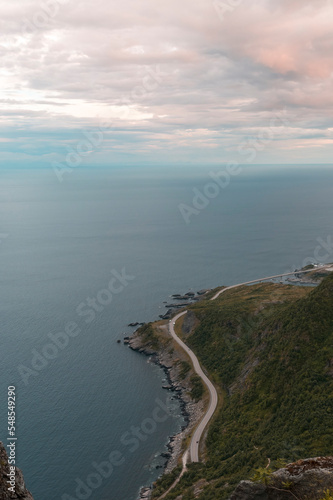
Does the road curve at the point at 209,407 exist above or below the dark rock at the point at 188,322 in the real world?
below

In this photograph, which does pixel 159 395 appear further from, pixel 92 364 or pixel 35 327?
pixel 35 327

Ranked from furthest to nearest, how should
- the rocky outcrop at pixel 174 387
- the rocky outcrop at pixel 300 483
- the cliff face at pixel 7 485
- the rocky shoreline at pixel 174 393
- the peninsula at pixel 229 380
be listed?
the rocky outcrop at pixel 174 387, the rocky shoreline at pixel 174 393, the peninsula at pixel 229 380, the rocky outcrop at pixel 300 483, the cliff face at pixel 7 485

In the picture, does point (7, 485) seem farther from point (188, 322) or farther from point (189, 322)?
point (188, 322)

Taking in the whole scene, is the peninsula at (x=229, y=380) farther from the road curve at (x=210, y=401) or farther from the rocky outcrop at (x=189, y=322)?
the rocky outcrop at (x=189, y=322)

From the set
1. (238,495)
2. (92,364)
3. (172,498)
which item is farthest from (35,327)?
(238,495)

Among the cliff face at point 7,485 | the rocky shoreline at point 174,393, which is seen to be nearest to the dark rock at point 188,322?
the rocky shoreline at point 174,393

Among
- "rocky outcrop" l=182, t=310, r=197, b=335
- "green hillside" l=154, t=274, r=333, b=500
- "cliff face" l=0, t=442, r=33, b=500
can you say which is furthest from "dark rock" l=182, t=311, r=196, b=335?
"cliff face" l=0, t=442, r=33, b=500
